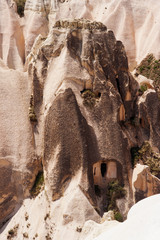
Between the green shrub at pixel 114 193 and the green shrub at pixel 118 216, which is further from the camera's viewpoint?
the green shrub at pixel 114 193

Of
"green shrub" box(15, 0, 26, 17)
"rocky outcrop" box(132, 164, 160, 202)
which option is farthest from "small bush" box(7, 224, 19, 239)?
"green shrub" box(15, 0, 26, 17)

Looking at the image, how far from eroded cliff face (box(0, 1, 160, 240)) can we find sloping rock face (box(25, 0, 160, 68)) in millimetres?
10140

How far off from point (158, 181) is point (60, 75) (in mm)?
9759

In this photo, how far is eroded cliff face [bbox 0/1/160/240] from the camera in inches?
843

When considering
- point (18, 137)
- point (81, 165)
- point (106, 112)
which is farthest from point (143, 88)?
point (18, 137)

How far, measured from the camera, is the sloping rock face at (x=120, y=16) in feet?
115

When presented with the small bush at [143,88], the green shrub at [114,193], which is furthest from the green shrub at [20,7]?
the green shrub at [114,193]

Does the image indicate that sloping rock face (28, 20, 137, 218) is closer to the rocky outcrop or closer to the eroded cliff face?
the eroded cliff face

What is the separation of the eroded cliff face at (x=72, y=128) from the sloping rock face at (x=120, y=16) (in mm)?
10140

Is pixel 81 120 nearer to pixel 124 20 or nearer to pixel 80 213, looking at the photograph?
pixel 80 213

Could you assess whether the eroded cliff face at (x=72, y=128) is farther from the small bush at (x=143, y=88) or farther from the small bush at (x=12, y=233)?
the small bush at (x=12, y=233)

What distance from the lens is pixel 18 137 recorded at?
24.5 m

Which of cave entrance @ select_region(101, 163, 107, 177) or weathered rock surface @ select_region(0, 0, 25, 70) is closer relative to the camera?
cave entrance @ select_region(101, 163, 107, 177)

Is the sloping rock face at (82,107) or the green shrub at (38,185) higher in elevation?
the sloping rock face at (82,107)
